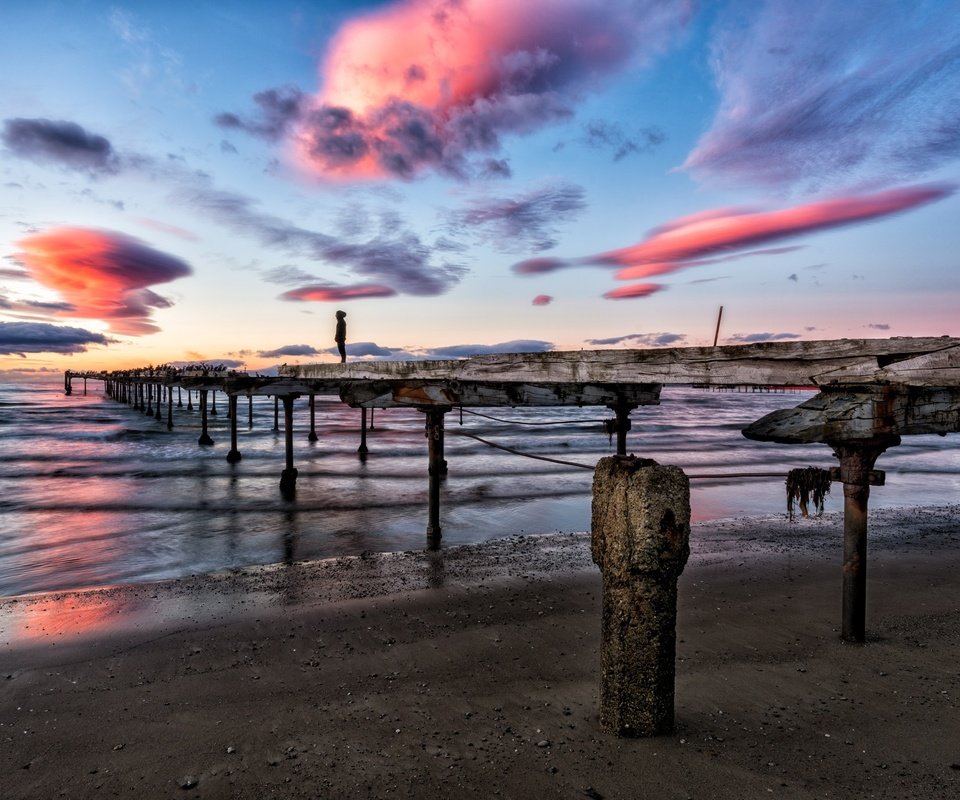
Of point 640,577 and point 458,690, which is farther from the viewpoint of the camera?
point 458,690

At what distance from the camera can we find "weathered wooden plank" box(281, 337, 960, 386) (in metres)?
3.31

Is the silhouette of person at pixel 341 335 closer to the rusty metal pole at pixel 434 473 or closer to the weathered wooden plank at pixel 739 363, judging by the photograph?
the rusty metal pole at pixel 434 473

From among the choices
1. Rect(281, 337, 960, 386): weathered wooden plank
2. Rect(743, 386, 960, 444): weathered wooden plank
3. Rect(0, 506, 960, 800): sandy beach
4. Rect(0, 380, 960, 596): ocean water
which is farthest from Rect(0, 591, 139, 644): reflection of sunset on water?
Rect(743, 386, 960, 444): weathered wooden plank

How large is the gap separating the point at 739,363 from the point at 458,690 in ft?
12.1

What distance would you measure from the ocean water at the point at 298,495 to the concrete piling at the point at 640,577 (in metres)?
3.30

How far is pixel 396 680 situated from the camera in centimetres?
510

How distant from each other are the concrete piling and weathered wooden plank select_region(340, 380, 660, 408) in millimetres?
3019

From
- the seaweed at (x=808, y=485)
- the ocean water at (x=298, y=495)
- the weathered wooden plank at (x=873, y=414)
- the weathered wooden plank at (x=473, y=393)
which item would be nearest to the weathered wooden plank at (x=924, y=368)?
the weathered wooden plank at (x=873, y=414)

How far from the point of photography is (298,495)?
1631 cm

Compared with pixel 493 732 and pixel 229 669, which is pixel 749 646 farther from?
pixel 229 669

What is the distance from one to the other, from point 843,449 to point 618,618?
321 cm

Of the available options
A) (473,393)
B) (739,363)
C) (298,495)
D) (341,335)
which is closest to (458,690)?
(473,393)

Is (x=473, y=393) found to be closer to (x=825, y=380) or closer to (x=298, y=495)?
(x=825, y=380)

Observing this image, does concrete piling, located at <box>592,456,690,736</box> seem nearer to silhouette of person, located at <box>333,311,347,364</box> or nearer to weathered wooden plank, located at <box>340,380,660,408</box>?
weathered wooden plank, located at <box>340,380,660,408</box>
